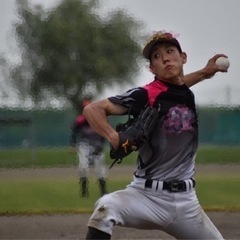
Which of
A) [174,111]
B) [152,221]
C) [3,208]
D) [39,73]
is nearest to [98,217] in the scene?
[152,221]

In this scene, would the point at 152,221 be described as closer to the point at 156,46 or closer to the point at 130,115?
the point at 130,115

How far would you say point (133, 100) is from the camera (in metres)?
4.90

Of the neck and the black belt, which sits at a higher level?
the neck

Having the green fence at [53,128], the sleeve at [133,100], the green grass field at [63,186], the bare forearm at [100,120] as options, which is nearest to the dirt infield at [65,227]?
the green grass field at [63,186]

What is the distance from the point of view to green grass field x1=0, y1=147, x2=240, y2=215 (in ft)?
43.9

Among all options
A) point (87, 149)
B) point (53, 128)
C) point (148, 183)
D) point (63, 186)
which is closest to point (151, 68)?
point (148, 183)

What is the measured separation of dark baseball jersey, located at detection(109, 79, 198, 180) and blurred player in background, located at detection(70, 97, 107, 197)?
866 cm

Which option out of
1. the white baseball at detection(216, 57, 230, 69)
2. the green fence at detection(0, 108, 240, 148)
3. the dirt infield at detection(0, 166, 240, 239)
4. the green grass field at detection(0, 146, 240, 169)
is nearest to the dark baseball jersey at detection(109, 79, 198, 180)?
the white baseball at detection(216, 57, 230, 69)

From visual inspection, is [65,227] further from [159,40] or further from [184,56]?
[159,40]

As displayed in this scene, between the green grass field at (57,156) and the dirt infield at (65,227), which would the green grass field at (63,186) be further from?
the dirt infield at (65,227)

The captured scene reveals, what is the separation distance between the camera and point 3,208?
13.3 m

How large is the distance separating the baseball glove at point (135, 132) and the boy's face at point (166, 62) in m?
0.25

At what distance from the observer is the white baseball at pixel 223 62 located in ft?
18.5

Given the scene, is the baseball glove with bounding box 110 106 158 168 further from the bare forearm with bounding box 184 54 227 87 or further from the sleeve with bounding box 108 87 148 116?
the bare forearm with bounding box 184 54 227 87
